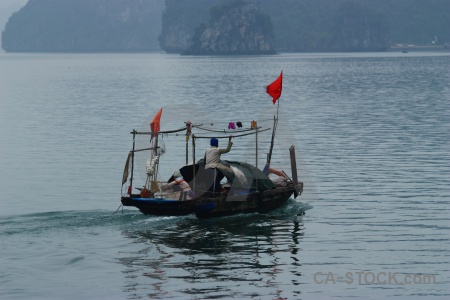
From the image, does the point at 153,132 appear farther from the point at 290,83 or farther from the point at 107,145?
the point at 290,83

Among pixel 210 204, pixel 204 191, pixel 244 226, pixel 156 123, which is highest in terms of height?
pixel 156 123

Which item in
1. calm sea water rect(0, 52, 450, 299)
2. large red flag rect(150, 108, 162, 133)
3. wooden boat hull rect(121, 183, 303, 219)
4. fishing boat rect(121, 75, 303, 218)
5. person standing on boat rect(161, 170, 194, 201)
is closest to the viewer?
calm sea water rect(0, 52, 450, 299)

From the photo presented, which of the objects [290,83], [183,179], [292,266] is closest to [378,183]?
[183,179]

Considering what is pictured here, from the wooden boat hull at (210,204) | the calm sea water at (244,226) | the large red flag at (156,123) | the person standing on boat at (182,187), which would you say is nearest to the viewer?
the calm sea water at (244,226)

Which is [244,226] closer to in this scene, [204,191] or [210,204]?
[210,204]

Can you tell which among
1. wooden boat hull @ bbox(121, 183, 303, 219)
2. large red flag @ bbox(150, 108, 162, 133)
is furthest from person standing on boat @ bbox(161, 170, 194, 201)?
large red flag @ bbox(150, 108, 162, 133)

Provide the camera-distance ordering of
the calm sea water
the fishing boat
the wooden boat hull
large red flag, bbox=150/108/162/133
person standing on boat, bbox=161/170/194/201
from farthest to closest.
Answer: large red flag, bbox=150/108/162/133, person standing on boat, bbox=161/170/194/201, the fishing boat, the wooden boat hull, the calm sea water

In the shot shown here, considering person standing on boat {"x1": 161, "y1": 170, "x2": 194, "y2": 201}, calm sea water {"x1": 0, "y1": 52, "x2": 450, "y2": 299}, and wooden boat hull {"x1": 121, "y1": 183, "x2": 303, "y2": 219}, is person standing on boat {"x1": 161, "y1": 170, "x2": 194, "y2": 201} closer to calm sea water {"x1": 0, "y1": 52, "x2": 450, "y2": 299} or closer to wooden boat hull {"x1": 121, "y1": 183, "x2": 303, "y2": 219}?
wooden boat hull {"x1": 121, "y1": 183, "x2": 303, "y2": 219}

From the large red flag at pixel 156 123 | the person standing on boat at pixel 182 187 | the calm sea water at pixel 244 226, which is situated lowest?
the calm sea water at pixel 244 226

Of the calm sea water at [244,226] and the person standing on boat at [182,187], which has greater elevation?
the person standing on boat at [182,187]

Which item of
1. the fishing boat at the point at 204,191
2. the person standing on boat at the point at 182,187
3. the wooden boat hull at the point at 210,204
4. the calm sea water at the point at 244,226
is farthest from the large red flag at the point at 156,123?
the calm sea water at the point at 244,226

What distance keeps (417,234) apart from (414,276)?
583 cm

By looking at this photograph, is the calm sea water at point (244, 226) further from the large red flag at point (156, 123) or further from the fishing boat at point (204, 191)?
the large red flag at point (156, 123)

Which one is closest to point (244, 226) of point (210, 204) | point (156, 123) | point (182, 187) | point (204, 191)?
point (210, 204)
